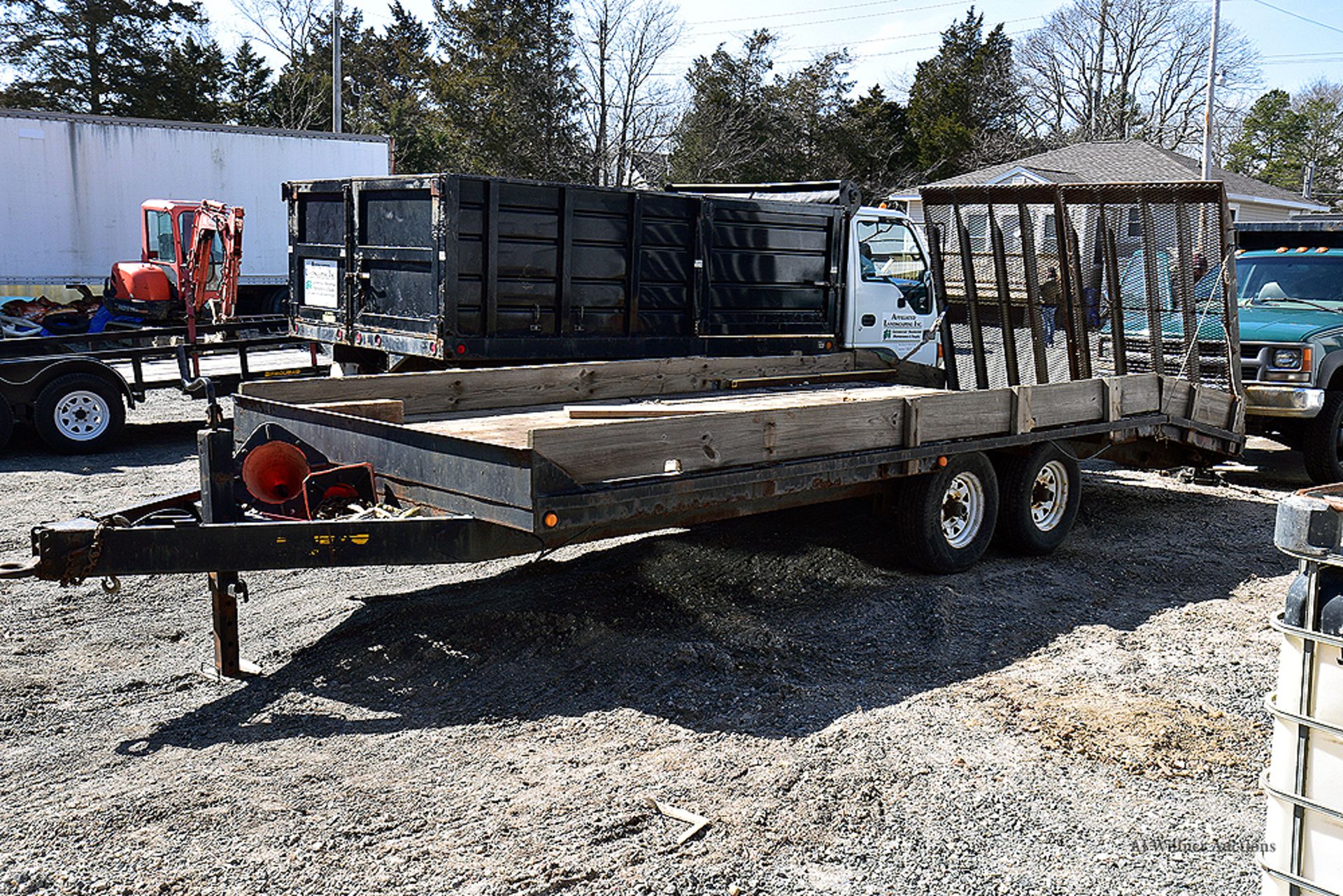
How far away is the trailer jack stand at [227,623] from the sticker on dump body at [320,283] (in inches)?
230

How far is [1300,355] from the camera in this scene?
32.6 ft

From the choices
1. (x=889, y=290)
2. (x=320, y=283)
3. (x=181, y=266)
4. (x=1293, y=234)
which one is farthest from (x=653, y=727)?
(x=181, y=266)

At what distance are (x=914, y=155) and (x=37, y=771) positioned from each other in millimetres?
45426

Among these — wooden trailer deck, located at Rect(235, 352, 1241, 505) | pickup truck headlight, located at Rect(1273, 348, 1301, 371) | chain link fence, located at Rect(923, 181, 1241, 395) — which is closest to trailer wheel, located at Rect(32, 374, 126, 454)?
wooden trailer deck, located at Rect(235, 352, 1241, 505)

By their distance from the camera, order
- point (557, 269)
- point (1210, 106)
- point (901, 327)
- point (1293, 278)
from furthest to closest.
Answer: point (1210, 106), point (901, 327), point (1293, 278), point (557, 269)

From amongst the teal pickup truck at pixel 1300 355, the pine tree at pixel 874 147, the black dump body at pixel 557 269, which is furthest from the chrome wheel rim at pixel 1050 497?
the pine tree at pixel 874 147

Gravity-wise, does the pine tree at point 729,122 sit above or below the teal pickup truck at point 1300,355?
above

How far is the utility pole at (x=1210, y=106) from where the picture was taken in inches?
1235

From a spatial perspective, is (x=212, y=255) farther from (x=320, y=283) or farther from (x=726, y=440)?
(x=726, y=440)

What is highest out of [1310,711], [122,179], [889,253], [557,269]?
[122,179]

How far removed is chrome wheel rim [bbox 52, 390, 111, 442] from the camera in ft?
35.0

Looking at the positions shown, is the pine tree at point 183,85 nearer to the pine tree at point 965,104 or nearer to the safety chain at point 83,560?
the pine tree at point 965,104

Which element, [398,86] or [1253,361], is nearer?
[1253,361]

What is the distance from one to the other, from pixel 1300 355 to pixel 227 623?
28.7 ft
